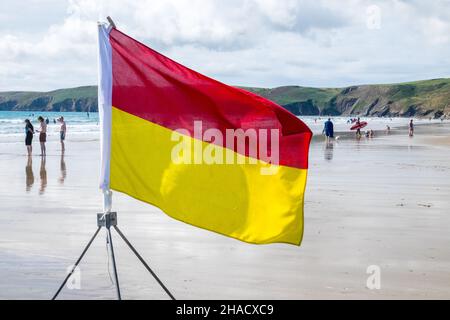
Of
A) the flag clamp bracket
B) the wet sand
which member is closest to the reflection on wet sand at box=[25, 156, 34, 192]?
the wet sand

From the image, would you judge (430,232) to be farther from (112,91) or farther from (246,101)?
(112,91)

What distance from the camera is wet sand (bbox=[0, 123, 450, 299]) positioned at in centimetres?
758

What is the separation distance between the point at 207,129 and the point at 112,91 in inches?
34.5

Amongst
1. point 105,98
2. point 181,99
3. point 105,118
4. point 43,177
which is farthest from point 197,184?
point 43,177

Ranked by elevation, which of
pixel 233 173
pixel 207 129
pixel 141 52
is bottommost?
pixel 233 173

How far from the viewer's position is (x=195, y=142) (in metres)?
5.96

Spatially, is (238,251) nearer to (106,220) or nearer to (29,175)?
(106,220)

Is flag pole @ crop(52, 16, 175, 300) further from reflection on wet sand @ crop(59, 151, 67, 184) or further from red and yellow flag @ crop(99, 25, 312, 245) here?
reflection on wet sand @ crop(59, 151, 67, 184)

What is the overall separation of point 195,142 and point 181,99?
0.39 m

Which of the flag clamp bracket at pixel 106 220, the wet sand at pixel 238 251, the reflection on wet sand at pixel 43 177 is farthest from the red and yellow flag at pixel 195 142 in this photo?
the reflection on wet sand at pixel 43 177

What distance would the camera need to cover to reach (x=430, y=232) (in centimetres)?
1096

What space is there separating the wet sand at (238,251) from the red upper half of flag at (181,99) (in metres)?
2.22

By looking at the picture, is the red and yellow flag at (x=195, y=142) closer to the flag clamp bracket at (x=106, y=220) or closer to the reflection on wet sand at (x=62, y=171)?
the flag clamp bracket at (x=106, y=220)
